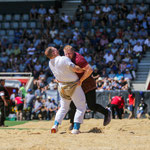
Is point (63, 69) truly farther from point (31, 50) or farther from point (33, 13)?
A: point (33, 13)

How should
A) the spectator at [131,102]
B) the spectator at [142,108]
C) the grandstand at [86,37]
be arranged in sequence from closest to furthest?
the spectator at [131,102] → the spectator at [142,108] → the grandstand at [86,37]

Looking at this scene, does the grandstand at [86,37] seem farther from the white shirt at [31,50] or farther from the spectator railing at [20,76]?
the spectator railing at [20,76]

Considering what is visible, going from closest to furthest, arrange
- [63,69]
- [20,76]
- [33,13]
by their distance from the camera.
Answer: [63,69] → [20,76] → [33,13]

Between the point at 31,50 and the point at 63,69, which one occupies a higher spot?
the point at 31,50

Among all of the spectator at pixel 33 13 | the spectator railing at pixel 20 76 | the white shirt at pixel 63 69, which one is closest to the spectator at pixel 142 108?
the spectator railing at pixel 20 76

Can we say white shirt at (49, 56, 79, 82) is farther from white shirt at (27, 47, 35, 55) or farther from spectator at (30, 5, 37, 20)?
spectator at (30, 5, 37, 20)

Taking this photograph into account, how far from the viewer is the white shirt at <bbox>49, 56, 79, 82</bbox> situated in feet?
26.8

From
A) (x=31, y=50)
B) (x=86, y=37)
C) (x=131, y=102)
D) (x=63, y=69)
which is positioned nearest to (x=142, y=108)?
(x=131, y=102)

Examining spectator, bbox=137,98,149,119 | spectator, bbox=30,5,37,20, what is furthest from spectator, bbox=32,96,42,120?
spectator, bbox=30,5,37,20

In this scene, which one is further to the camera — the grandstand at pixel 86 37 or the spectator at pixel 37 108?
the grandstand at pixel 86 37

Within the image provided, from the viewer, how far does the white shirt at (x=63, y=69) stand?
321 inches

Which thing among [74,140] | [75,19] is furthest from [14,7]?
[74,140]

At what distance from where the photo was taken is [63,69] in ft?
27.0

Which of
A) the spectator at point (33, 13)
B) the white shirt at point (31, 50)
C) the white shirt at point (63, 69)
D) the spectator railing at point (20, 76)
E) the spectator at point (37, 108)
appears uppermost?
the spectator at point (33, 13)
